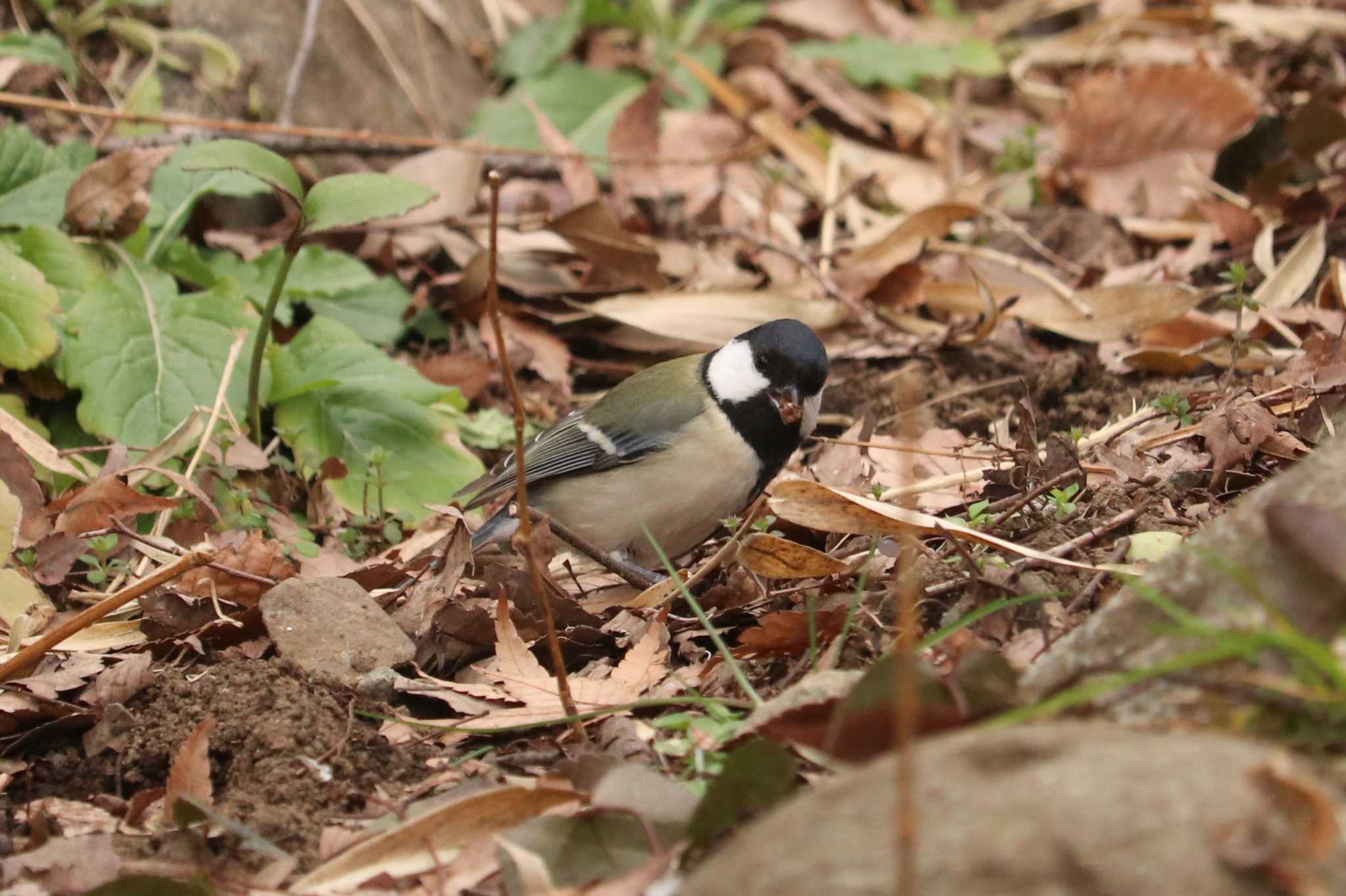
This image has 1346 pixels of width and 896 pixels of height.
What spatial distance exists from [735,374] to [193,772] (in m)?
2.07

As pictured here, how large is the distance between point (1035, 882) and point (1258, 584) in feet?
1.98

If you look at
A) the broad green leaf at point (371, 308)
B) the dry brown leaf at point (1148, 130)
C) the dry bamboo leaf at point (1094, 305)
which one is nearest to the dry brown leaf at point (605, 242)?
the broad green leaf at point (371, 308)

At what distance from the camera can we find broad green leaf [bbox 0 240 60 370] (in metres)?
3.94

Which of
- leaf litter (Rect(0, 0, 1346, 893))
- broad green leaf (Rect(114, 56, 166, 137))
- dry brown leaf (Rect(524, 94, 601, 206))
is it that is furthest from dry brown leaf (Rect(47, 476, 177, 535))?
dry brown leaf (Rect(524, 94, 601, 206))

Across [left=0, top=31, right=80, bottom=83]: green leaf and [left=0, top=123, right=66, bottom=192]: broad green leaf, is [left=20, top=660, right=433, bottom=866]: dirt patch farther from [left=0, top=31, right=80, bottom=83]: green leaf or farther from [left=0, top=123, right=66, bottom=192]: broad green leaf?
[left=0, top=31, right=80, bottom=83]: green leaf

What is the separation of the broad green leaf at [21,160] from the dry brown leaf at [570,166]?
5.91 ft

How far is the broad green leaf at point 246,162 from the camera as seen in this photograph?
335 cm

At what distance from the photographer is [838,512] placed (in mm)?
2967

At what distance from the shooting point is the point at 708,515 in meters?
3.86

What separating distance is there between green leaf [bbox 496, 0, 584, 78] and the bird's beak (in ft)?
10.3

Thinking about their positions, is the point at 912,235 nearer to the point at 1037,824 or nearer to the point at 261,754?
the point at 261,754

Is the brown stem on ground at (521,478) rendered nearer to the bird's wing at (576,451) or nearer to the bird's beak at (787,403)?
the bird's beak at (787,403)

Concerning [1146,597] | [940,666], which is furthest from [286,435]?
[1146,597]

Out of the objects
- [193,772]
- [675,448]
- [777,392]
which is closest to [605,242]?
[675,448]
